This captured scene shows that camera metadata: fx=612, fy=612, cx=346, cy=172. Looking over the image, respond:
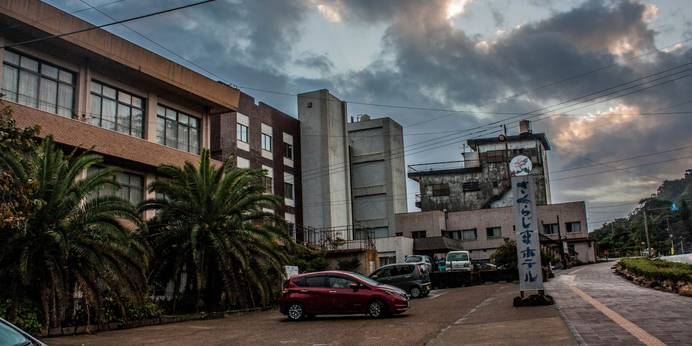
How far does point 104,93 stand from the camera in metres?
27.0

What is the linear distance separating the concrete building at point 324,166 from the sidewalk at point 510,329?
113 feet

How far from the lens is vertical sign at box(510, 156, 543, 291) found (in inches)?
757

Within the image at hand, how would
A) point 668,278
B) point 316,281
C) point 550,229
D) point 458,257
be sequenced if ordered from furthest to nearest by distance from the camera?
point 550,229
point 458,257
point 668,278
point 316,281

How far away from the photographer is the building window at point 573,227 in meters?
62.8

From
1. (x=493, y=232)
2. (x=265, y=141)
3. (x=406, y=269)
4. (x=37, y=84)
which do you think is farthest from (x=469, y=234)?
(x=37, y=84)

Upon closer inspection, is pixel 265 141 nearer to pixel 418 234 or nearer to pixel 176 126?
pixel 176 126

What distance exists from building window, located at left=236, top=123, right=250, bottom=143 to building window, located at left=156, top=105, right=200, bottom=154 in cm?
1320

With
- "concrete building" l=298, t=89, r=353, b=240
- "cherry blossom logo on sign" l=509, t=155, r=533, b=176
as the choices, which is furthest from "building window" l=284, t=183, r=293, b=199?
"cherry blossom logo on sign" l=509, t=155, r=533, b=176

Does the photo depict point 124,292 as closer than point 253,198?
Yes

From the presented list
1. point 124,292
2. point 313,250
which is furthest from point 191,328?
point 313,250

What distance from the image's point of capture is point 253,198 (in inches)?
989

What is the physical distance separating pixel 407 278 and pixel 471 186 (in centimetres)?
4484

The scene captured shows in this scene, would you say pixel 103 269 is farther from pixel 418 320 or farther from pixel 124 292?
pixel 418 320

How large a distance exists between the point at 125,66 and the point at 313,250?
16.1 meters
